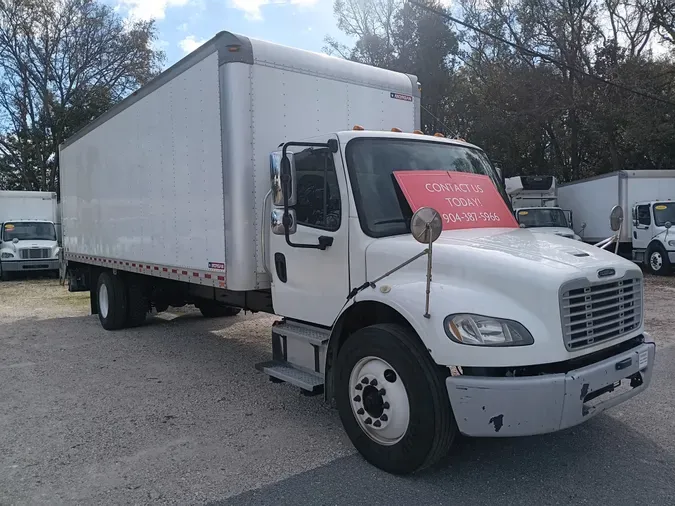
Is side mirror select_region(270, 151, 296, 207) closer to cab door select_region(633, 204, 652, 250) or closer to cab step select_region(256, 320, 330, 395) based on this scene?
cab step select_region(256, 320, 330, 395)

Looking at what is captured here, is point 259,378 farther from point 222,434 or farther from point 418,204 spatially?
point 418,204

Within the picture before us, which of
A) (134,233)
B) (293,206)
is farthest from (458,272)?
(134,233)

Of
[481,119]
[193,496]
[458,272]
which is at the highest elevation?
[481,119]

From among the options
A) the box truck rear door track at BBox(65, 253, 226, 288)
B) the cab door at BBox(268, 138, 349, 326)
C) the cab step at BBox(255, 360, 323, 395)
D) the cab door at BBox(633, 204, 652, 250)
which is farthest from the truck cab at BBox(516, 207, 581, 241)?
the cab step at BBox(255, 360, 323, 395)

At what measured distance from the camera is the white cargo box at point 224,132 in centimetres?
554

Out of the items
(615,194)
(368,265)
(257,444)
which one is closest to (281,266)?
(368,265)

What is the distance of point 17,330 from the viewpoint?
33.2 feet

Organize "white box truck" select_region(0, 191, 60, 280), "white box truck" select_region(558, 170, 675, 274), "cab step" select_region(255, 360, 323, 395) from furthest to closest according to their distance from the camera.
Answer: "white box truck" select_region(0, 191, 60, 280), "white box truck" select_region(558, 170, 675, 274), "cab step" select_region(255, 360, 323, 395)

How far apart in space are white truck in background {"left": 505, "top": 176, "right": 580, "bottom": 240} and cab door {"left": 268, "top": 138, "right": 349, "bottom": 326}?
1250cm

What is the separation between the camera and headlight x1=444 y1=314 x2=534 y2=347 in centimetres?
350

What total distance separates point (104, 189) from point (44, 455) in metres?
5.62

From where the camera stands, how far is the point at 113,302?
958 centimetres

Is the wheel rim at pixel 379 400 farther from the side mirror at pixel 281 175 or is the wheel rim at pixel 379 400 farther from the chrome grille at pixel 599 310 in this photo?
the side mirror at pixel 281 175

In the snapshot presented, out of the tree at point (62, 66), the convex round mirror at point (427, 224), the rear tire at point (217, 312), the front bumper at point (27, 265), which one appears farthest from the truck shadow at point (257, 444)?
the tree at point (62, 66)
